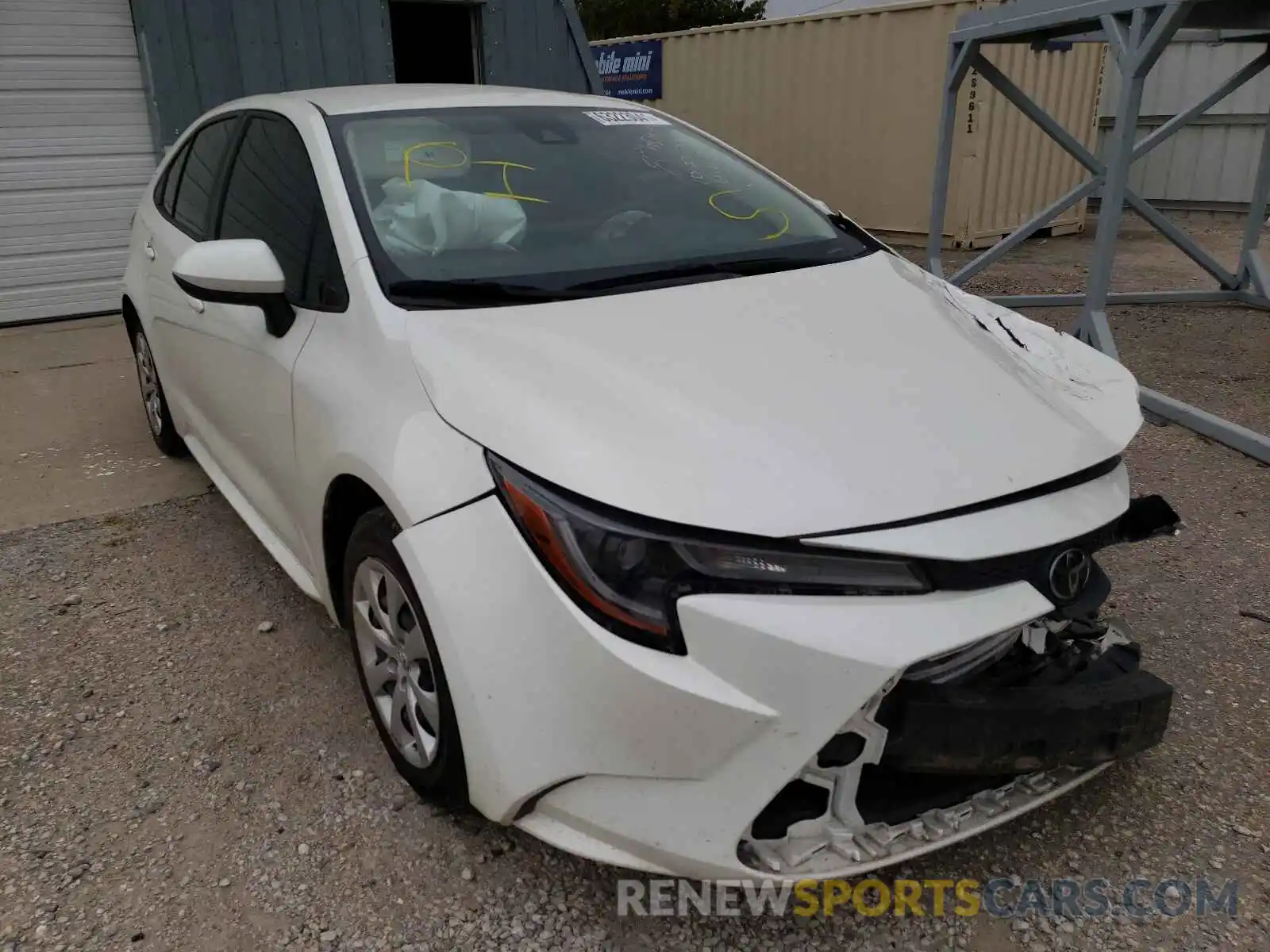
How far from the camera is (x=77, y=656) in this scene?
9.57 feet

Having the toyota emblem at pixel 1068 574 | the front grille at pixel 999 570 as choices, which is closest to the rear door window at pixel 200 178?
the front grille at pixel 999 570

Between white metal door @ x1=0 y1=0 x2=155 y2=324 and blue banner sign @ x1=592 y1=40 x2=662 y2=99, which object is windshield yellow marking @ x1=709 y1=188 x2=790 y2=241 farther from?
blue banner sign @ x1=592 y1=40 x2=662 y2=99

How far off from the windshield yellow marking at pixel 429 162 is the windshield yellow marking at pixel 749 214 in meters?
0.71

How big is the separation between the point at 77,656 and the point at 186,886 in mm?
1161

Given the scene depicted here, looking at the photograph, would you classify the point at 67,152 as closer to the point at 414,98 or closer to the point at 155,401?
the point at 155,401

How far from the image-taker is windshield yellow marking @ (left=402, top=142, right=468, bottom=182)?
2.63 meters

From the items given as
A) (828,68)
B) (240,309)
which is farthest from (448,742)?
(828,68)

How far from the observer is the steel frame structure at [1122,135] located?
480 cm

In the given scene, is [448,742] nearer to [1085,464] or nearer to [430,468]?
[430,468]

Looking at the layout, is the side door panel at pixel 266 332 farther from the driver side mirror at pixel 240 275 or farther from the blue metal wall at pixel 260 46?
the blue metal wall at pixel 260 46

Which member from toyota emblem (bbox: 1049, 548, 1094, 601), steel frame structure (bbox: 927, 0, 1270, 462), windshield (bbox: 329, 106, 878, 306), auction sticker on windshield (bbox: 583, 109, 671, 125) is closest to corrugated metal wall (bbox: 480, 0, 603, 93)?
steel frame structure (bbox: 927, 0, 1270, 462)

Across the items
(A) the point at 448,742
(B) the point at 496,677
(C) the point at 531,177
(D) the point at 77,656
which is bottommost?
(D) the point at 77,656

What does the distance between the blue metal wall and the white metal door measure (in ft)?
0.77

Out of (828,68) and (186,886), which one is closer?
(186,886)
